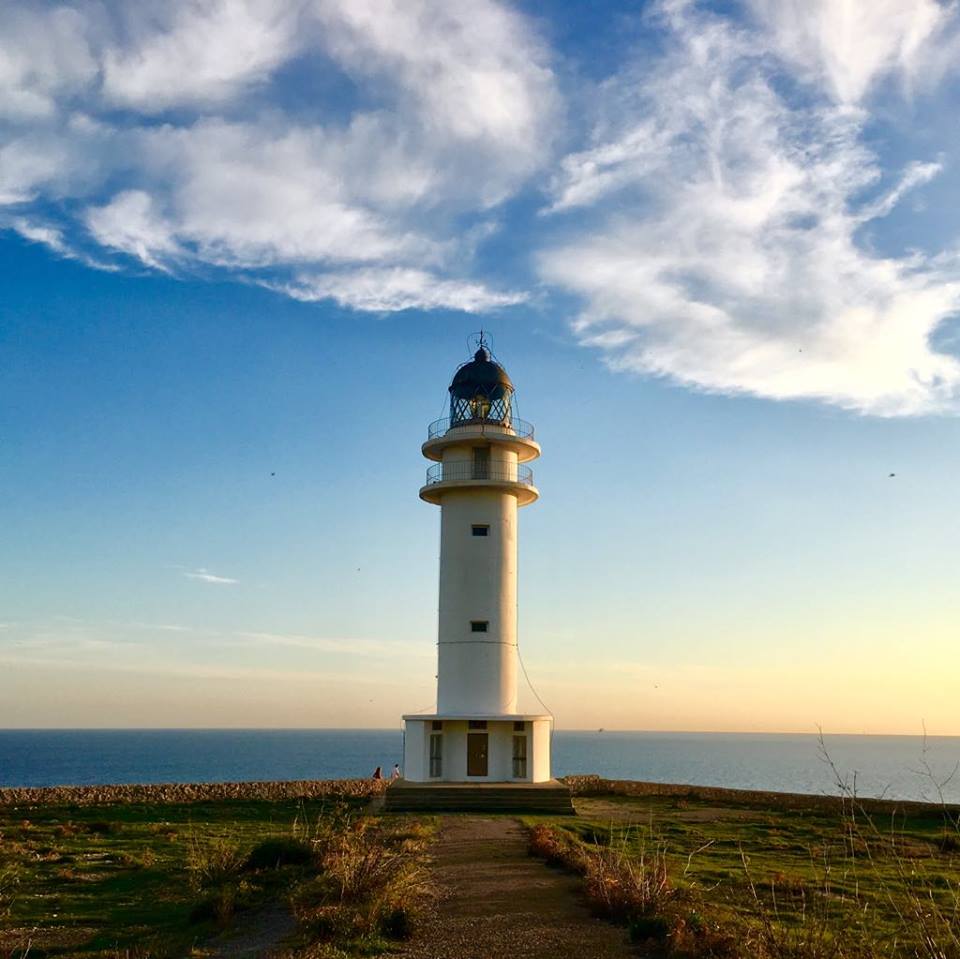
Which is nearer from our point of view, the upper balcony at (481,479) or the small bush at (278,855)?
the small bush at (278,855)

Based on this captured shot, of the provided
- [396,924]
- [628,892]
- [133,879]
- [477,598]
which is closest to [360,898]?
[396,924]

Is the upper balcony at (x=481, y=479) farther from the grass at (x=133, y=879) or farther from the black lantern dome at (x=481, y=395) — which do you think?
the grass at (x=133, y=879)

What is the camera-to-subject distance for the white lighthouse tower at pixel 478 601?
2556 cm

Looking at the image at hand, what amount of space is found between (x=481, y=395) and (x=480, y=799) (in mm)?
11849

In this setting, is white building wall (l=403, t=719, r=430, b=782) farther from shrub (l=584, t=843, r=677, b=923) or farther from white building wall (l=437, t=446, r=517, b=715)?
shrub (l=584, t=843, r=677, b=923)

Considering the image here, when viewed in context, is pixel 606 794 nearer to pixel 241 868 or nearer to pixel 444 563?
pixel 444 563

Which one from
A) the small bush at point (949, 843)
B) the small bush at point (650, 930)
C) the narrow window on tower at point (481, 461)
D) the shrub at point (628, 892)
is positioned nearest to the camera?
the small bush at point (650, 930)

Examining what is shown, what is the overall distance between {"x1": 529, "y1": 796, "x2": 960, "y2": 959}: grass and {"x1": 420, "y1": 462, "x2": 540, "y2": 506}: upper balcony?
8948 millimetres

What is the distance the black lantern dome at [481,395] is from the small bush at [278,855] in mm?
16258

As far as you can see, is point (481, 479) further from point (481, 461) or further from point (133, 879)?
point (133, 879)

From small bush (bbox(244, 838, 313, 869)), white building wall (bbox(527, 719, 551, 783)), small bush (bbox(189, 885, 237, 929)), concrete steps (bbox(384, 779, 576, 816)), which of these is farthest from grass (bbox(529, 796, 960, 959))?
small bush (bbox(189, 885, 237, 929))

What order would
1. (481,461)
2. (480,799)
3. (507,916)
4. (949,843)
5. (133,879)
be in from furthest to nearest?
(481,461)
(480,799)
(949,843)
(133,879)
(507,916)

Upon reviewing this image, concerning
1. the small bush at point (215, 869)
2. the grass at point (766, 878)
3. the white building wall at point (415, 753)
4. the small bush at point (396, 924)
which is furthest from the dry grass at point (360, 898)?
the white building wall at point (415, 753)

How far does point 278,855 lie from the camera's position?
13.5 m
